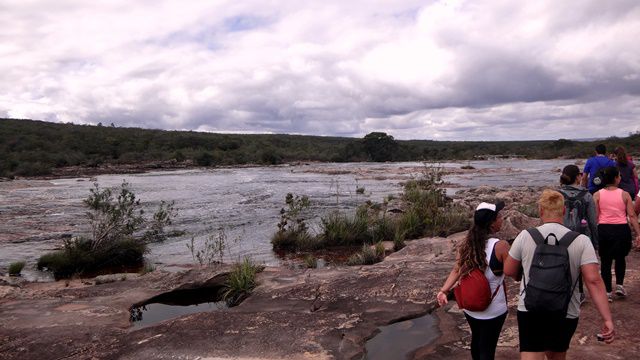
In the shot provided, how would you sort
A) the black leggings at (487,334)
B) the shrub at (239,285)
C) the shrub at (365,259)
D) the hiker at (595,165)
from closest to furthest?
the black leggings at (487,334) → the hiker at (595,165) → the shrub at (239,285) → the shrub at (365,259)

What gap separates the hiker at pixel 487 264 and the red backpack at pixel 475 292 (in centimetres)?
4

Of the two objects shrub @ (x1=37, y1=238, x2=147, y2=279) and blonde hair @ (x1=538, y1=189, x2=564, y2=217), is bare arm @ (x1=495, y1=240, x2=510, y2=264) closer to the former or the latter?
blonde hair @ (x1=538, y1=189, x2=564, y2=217)

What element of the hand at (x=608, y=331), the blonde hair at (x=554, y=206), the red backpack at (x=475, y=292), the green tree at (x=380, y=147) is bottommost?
the hand at (x=608, y=331)

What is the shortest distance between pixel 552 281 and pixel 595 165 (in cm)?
543

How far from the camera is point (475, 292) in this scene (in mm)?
4000

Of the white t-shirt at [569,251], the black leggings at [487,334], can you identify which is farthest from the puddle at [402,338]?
the white t-shirt at [569,251]

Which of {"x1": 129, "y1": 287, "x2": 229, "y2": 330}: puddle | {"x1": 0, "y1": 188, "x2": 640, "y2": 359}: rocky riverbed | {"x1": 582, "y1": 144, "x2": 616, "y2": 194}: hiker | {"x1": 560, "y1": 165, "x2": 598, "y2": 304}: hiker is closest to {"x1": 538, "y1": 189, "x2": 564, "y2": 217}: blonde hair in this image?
{"x1": 0, "y1": 188, "x2": 640, "y2": 359}: rocky riverbed

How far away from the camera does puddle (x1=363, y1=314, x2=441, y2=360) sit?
19.4 feet

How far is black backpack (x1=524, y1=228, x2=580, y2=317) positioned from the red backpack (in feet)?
1.13

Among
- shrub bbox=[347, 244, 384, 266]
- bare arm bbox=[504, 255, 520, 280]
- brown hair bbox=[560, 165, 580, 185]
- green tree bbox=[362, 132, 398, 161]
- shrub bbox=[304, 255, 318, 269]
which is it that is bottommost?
shrub bbox=[304, 255, 318, 269]

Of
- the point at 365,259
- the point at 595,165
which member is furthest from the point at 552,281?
the point at 365,259

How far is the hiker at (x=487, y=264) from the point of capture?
13.2ft

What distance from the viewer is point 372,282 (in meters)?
8.32

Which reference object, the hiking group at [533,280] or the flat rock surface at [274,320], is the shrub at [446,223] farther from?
the hiking group at [533,280]
